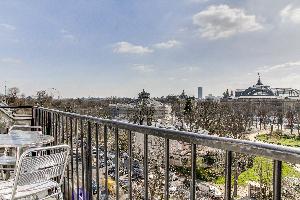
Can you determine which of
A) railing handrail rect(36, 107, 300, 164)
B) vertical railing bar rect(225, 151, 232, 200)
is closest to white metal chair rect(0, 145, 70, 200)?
railing handrail rect(36, 107, 300, 164)

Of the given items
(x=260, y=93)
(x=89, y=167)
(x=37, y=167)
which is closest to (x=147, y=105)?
(x=89, y=167)

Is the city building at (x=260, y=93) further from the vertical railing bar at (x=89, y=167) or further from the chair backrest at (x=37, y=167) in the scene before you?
the chair backrest at (x=37, y=167)

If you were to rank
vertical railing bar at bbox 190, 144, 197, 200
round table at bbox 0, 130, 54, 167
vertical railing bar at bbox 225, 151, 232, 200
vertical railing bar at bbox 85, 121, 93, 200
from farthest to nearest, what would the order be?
1. round table at bbox 0, 130, 54, 167
2. vertical railing bar at bbox 85, 121, 93, 200
3. vertical railing bar at bbox 190, 144, 197, 200
4. vertical railing bar at bbox 225, 151, 232, 200

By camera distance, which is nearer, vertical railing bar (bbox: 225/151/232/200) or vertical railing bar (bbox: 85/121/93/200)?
vertical railing bar (bbox: 225/151/232/200)

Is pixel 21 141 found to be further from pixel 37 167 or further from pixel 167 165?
pixel 167 165

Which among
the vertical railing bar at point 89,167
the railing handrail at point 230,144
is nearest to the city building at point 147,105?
the vertical railing bar at point 89,167

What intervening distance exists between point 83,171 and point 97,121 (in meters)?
0.64

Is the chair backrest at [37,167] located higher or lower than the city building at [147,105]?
higher

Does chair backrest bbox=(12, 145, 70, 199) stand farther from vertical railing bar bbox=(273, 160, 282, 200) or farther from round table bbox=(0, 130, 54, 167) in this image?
vertical railing bar bbox=(273, 160, 282, 200)

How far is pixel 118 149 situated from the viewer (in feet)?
7.41

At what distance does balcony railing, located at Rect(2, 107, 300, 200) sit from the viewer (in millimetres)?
1072

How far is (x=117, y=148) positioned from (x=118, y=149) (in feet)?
0.06

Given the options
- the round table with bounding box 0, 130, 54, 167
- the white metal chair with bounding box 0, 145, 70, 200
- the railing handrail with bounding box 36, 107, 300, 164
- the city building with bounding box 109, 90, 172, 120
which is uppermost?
the railing handrail with bounding box 36, 107, 300, 164

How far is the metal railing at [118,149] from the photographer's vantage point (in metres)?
1.06
